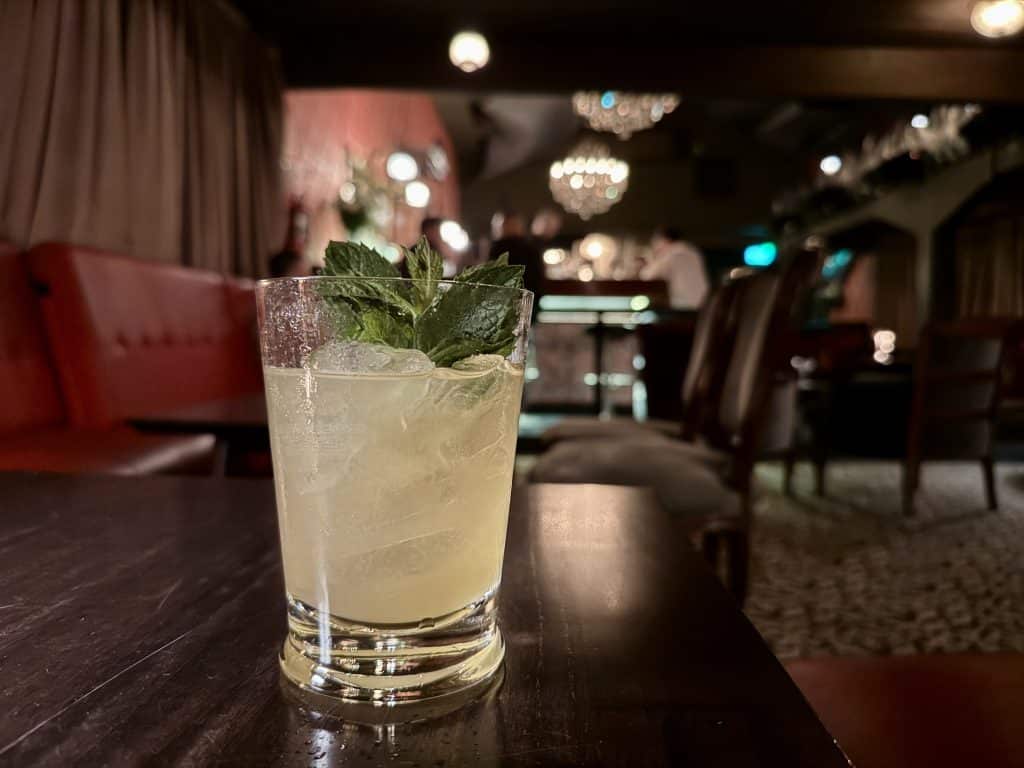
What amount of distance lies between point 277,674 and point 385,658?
0.06 meters

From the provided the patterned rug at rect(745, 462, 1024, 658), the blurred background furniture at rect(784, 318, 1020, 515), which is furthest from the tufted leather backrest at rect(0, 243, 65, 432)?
the blurred background furniture at rect(784, 318, 1020, 515)

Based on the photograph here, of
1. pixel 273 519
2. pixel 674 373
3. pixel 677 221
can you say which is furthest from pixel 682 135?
pixel 273 519

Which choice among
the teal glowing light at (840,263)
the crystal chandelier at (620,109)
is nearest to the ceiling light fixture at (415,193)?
the crystal chandelier at (620,109)

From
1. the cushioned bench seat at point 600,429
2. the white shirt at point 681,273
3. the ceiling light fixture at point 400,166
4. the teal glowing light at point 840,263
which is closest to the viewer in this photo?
the cushioned bench seat at point 600,429

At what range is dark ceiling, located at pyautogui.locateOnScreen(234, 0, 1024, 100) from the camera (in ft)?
16.3

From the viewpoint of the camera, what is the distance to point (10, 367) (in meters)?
2.00

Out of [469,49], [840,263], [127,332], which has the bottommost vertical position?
[127,332]

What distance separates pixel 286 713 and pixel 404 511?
11cm

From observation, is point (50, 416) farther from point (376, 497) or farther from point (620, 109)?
point (620, 109)

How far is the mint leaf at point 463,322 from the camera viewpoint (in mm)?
365

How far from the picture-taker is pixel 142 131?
10.9ft

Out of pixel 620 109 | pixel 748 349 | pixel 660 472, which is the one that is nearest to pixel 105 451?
pixel 660 472

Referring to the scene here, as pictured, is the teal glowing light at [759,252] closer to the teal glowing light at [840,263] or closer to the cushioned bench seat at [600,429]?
the teal glowing light at [840,263]

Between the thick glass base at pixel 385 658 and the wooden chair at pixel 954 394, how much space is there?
3.81 meters
